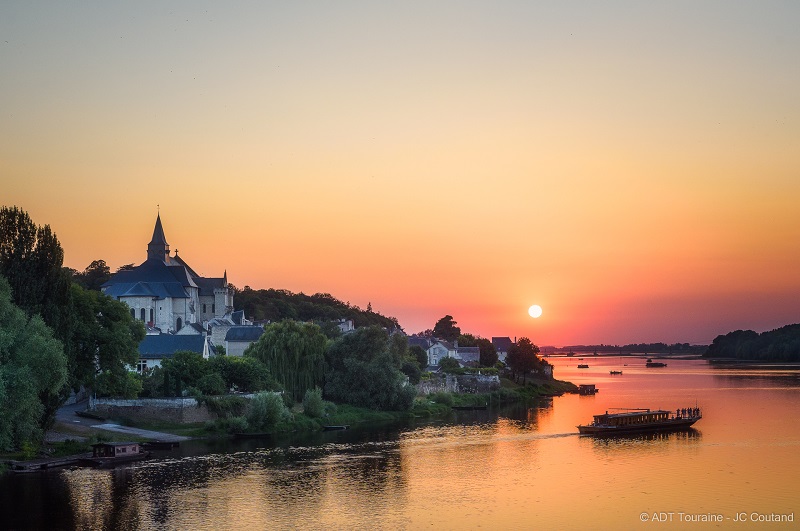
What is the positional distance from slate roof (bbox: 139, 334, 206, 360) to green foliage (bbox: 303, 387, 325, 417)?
572 inches

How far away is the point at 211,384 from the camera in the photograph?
65.6 m

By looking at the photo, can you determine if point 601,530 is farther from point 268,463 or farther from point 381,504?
point 268,463

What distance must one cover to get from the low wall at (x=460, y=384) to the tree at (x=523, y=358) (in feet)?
47.0

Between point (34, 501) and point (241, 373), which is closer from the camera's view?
point (34, 501)

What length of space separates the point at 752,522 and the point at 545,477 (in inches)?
494

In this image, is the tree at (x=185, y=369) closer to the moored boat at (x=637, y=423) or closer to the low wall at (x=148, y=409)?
the low wall at (x=148, y=409)

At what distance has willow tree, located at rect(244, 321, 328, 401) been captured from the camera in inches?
2938

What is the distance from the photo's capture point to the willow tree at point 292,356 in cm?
7462

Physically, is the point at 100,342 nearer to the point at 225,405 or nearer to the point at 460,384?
the point at 225,405

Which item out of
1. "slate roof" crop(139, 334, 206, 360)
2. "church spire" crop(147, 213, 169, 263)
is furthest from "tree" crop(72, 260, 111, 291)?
"slate roof" crop(139, 334, 206, 360)

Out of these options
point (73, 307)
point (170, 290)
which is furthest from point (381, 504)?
point (170, 290)

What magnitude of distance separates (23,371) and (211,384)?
22.7m

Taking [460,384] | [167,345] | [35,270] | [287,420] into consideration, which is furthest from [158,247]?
[35,270]

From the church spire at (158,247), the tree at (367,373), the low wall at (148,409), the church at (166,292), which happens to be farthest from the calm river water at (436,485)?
the church spire at (158,247)
